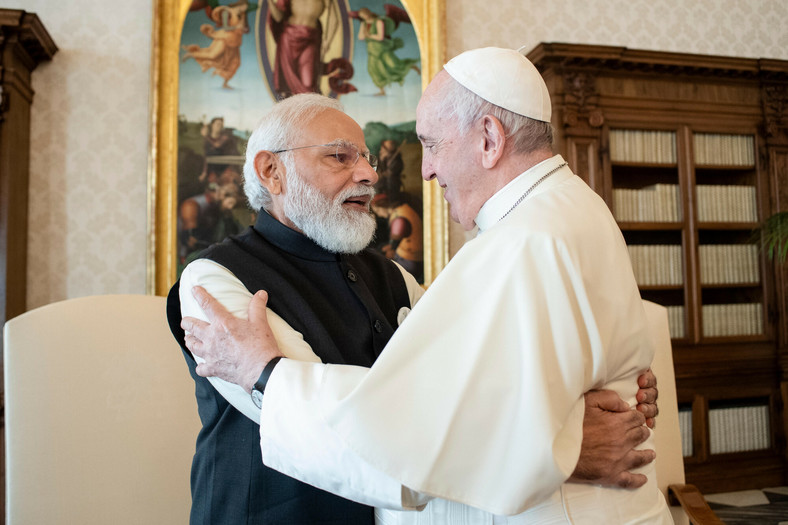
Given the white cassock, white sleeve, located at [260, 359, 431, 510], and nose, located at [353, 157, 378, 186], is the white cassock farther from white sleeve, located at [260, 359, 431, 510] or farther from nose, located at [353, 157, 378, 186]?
nose, located at [353, 157, 378, 186]

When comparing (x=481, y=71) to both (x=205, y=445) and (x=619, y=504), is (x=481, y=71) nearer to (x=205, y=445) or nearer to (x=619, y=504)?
(x=619, y=504)

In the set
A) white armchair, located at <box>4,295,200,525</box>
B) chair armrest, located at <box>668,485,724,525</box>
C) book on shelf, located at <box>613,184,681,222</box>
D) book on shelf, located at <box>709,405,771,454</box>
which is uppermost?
book on shelf, located at <box>613,184,681,222</box>

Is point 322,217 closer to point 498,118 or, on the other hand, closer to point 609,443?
point 498,118

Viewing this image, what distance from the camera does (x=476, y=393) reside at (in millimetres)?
1297

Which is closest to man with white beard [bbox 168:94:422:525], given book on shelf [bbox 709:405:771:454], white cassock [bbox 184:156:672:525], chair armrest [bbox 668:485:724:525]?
white cassock [bbox 184:156:672:525]

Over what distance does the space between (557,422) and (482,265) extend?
35 cm

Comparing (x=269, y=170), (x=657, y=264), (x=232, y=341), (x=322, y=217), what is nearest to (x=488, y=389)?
(x=232, y=341)

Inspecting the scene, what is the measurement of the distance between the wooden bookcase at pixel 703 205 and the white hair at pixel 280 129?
3.26 m

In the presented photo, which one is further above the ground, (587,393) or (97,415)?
(587,393)

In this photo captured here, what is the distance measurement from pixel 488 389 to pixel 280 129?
1.18 m

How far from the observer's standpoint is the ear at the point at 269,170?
2137 mm

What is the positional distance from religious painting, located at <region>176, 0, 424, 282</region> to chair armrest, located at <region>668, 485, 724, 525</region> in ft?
9.82

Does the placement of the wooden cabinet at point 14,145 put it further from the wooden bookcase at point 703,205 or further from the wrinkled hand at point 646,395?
the wrinkled hand at point 646,395

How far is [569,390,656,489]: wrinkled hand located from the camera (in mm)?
1437
